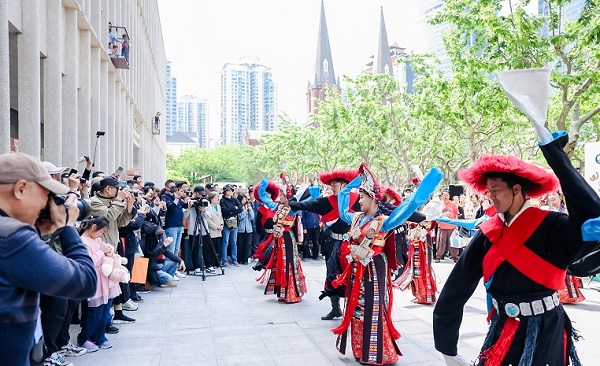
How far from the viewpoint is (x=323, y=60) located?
8812cm

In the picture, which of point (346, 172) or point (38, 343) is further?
point (346, 172)

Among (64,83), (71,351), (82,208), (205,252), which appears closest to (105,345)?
(71,351)

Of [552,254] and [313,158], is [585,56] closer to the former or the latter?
[552,254]

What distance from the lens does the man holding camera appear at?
1.98 metres

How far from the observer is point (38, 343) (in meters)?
2.40

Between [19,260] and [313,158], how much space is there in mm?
42941

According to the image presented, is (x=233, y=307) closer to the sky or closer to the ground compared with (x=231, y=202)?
closer to the ground

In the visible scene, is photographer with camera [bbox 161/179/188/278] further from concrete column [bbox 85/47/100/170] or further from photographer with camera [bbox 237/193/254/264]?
concrete column [bbox 85/47/100/170]

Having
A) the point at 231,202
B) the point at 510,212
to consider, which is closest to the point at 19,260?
the point at 510,212

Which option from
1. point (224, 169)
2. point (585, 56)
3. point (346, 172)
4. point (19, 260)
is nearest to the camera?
point (19, 260)

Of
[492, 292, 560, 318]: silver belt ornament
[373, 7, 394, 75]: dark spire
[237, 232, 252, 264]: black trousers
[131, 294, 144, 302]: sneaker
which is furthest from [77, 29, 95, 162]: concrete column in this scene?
[373, 7, 394, 75]: dark spire

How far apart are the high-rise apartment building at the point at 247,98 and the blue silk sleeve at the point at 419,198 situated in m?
154

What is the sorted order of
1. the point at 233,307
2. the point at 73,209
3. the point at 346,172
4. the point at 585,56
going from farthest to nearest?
the point at 585,56, the point at 233,307, the point at 346,172, the point at 73,209

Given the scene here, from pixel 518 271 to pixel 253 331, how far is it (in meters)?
4.63
